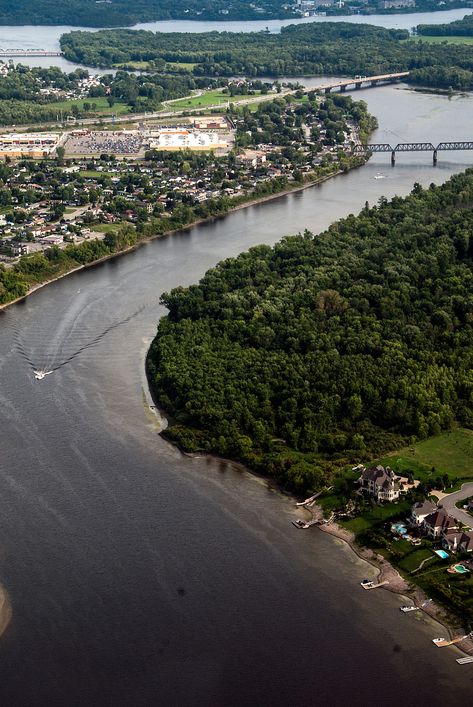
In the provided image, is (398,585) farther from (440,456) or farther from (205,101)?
(205,101)

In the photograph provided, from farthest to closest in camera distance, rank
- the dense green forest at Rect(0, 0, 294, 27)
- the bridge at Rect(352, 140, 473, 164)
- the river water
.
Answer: the dense green forest at Rect(0, 0, 294, 27)
the bridge at Rect(352, 140, 473, 164)
the river water

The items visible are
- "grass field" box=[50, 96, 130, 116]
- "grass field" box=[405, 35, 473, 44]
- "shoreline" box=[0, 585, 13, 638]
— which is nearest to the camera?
"shoreline" box=[0, 585, 13, 638]

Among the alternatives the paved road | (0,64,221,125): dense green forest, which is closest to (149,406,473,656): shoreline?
the paved road

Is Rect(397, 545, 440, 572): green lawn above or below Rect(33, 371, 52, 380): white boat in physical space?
below

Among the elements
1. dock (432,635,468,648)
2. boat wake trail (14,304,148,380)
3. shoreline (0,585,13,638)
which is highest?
boat wake trail (14,304,148,380)

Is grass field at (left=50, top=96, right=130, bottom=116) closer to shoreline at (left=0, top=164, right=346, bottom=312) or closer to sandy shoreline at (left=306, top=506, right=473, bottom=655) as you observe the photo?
shoreline at (left=0, top=164, right=346, bottom=312)

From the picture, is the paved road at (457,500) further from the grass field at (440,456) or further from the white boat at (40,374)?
the white boat at (40,374)

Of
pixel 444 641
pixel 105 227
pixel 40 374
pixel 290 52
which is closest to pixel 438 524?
pixel 444 641

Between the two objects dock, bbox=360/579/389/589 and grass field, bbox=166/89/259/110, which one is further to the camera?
grass field, bbox=166/89/259/110
